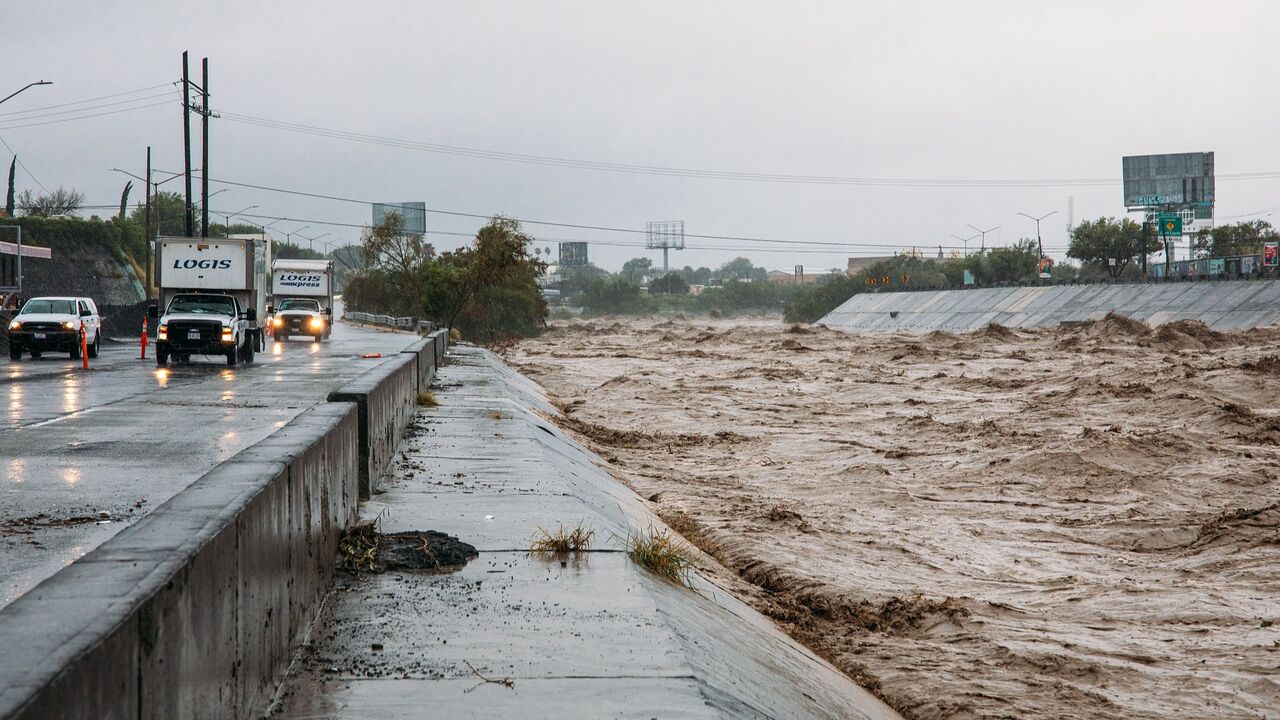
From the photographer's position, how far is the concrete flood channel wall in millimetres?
3236

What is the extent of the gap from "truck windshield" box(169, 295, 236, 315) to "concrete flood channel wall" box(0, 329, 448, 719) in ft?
88.9

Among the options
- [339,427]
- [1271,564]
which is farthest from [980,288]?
[339,427]

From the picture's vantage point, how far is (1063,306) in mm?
89125

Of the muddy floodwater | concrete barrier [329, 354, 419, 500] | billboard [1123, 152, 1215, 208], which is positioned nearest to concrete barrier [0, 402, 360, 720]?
concrete barrier [329, 354, 419, 500]

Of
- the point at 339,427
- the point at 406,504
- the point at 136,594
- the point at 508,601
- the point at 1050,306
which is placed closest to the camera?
the point at 136,594

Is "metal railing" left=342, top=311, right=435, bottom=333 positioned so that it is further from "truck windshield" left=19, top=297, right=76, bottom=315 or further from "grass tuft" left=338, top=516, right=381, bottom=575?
"grass tuft" left=338, top=516, right=381, bottom=575

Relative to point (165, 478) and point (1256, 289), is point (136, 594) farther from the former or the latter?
point (1256, 289)

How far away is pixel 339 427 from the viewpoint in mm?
8969

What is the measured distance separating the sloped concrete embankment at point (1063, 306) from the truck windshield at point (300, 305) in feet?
158

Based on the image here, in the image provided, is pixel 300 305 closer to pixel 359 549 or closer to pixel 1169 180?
pixel 359 549

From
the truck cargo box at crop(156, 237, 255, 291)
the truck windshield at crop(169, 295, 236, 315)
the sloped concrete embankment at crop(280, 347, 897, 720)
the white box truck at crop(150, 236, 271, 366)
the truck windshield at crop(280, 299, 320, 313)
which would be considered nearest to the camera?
the sloped concrete embankment at crop(280, 347, 897, 720)

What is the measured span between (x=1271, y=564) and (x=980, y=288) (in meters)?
99.5

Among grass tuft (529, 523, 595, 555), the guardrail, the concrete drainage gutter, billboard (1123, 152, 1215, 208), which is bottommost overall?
grass tuft (529, 523, 595, 555)

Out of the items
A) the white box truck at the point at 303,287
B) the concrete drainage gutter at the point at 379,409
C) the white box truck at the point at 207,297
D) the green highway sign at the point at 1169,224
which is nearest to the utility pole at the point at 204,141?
the white box truck at the point at 303,287
